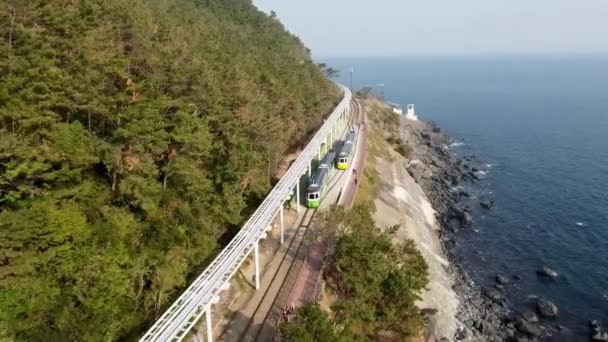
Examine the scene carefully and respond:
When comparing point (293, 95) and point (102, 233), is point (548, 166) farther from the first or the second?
point (102, 233)

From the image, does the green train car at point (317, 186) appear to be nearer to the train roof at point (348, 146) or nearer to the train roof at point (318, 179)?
the train roof at point (318, 179)

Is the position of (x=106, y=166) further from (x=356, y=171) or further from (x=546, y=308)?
(x=546, y=308)

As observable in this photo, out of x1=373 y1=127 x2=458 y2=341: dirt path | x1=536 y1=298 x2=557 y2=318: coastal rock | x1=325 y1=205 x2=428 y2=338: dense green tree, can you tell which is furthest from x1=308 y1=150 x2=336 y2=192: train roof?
x1=536 y1=298 x2=557 y2=318: coastal rock

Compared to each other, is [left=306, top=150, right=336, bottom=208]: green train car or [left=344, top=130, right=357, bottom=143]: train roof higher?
[left=344, top=130, right=357, bottom=143]: train roof

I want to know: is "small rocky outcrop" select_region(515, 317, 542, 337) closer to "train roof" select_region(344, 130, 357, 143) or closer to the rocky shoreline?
Answer: the rocky shoreline

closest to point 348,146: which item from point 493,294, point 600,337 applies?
point 493,294

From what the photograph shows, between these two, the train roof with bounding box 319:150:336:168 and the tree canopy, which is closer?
the tree canopy

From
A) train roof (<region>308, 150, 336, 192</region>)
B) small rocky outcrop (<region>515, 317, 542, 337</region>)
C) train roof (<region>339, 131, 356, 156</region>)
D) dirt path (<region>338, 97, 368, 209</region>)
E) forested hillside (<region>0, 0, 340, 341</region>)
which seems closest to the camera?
forested hillside (<region>0, 0, 340, 341</region>)
